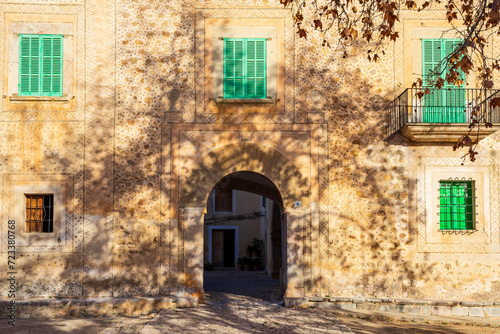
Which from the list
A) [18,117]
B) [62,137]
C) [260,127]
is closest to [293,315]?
[260,127]

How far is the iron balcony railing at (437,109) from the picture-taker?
43.0ft

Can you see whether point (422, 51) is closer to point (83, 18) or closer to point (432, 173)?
point (432, 173)

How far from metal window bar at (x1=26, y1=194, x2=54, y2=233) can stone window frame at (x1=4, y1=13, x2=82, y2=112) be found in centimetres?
204

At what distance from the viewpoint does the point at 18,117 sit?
13188 millimetres

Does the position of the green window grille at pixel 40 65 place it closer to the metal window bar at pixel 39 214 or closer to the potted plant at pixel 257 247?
the metal window bar at pixel 39 214

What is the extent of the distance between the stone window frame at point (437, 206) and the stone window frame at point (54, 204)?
777cm

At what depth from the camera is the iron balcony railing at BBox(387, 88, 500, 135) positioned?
13.1 metres

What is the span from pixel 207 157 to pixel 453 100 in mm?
5714

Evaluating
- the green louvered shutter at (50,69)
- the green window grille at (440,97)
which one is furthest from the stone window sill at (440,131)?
the green louvered shutter at (50,69)

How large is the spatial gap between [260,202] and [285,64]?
63.2 ft

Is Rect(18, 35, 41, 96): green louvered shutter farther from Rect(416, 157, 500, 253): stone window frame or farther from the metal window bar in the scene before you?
Rect(416, 157, 500, 253): stone window frame

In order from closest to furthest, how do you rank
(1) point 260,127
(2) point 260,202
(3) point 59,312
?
(3) point 59,312, (1) point 260,127, (2) point 260,202

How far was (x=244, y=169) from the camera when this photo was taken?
Answer: 13297mm

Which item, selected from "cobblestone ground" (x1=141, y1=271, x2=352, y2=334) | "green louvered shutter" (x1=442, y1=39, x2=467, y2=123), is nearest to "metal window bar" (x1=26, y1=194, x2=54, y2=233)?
"cobblestone ground" (x1=141, y1=271, x2=352, y2=334)
